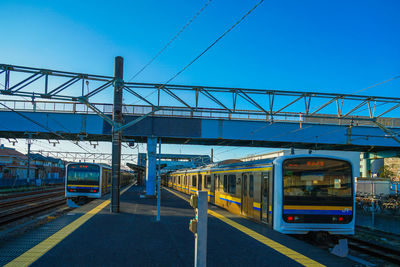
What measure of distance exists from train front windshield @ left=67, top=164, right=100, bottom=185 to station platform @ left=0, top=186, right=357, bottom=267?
404 inches

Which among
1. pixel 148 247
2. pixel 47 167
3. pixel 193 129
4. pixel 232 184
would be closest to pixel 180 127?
pixel 193 129

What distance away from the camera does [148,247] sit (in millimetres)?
7629

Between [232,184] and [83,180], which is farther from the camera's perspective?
[83,180]

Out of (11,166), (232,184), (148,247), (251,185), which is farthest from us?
(11,166)

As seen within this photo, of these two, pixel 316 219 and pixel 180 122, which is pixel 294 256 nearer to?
pixel 316 219

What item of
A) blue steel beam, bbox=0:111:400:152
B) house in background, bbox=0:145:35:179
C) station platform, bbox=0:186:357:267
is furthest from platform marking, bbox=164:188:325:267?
house in background, bbox=0:145:35:179

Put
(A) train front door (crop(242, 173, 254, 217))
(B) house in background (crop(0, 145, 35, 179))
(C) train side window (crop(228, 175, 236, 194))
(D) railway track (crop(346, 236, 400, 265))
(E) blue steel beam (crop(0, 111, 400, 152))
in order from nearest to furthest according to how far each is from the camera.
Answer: (D) railway track (crop(346, 236, 400, 265))
(A) train front door (crop(242, 173, 254, 217))
(C) train side window (crop(228, 175, 236, 194))
(E) blue steel beam (crop(0, 111, 400, 152))
(B) house in background (crop(0, 145, 35, 179))

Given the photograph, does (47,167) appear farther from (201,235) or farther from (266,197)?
(201,235)

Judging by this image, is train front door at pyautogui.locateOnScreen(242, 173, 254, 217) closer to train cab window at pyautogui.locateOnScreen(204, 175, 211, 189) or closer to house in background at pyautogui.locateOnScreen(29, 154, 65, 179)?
train cab window at pyautogui.locateOnScreen(204, 175, 211, 189)

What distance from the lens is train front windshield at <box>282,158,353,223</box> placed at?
9719 millimetres

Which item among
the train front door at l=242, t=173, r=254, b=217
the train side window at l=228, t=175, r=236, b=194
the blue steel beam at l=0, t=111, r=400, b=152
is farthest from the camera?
the blue steel beam at l=0, t=111, r=400, b=152

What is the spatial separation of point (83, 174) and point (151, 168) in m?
5.07

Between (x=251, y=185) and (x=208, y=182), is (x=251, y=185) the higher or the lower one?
the higher one

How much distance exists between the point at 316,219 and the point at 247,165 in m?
4.08
